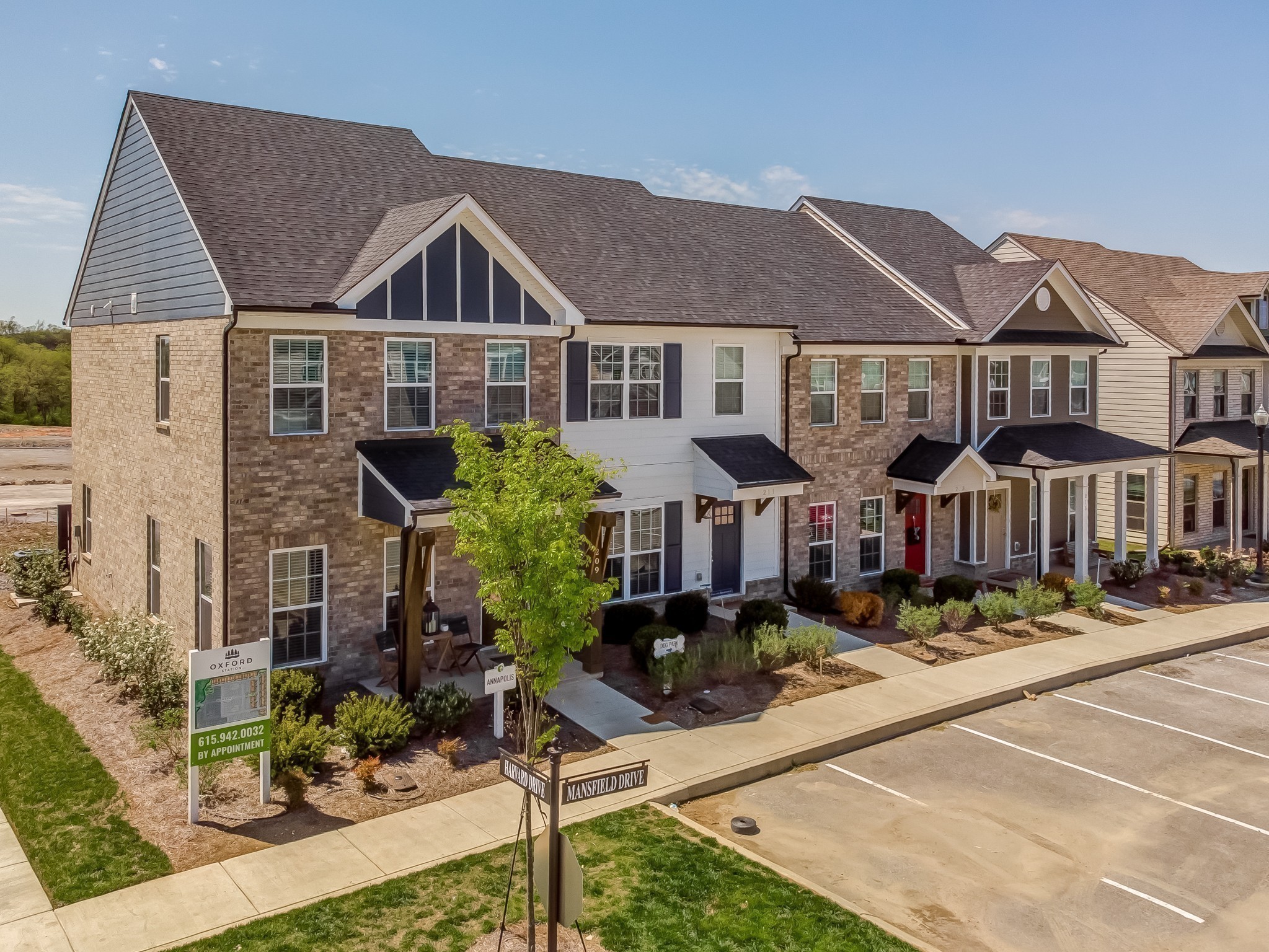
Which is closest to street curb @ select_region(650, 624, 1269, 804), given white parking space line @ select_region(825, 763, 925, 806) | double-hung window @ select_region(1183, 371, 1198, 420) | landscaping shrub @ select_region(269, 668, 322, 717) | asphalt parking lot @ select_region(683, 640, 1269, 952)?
asphalt parking lot @ select_region(683, 640, 1269, 952)

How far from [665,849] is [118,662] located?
9.99 m

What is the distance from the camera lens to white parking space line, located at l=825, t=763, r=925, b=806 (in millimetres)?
12836

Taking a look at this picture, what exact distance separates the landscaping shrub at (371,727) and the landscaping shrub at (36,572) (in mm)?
11719

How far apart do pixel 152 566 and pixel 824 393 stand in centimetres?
1443

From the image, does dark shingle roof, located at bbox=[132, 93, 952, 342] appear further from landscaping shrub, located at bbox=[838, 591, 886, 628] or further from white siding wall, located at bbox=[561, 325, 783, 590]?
landscaping shrub, located at bbox=[838, 591, 886, 628]

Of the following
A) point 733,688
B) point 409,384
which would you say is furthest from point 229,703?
point 733,688

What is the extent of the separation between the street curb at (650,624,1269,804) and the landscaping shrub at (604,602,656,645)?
465cm

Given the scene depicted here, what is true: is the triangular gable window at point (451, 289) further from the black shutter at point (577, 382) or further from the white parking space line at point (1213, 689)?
the white parking space line at point (1213, 689)

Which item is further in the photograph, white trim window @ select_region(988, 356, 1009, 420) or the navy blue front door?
white trim window @ select_region(988, 356, 1009, 420)

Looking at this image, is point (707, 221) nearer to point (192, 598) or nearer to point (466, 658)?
point (466, 658)

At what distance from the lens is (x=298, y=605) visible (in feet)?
51.4

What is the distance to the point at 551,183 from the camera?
77.8ft

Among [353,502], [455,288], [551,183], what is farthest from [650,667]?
[551,183]

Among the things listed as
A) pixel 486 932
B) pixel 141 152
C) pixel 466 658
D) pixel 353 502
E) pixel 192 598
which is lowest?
pixel 486 932
